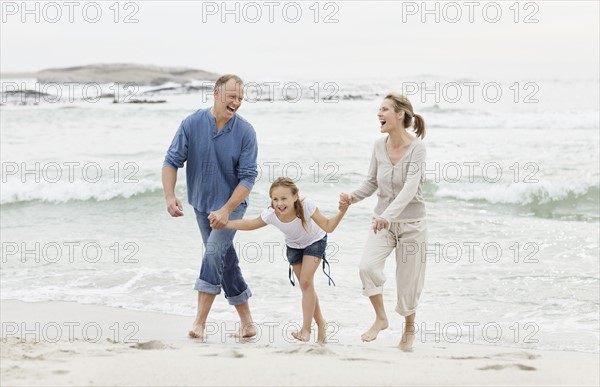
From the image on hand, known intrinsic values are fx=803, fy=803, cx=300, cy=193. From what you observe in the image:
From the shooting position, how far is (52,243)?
403 inches

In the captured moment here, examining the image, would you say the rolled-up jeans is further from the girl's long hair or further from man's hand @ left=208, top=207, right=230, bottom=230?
the girl's long hair

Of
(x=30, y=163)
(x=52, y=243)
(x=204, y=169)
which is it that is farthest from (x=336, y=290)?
(x=30, y=163)

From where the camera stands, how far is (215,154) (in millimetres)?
5586

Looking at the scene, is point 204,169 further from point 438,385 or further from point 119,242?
point 119,242

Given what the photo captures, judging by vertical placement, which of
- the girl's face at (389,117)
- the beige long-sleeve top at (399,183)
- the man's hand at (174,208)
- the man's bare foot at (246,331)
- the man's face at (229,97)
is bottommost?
the man's bare foot at (246,331)

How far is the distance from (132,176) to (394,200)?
1130 centimetres

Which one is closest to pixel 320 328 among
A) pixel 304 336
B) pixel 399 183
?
pixel 304 336

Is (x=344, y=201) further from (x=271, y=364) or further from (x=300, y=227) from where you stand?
(x=271, y=364)

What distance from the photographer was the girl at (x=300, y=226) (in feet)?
17.6

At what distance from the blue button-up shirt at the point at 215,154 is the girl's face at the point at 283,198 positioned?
274mm

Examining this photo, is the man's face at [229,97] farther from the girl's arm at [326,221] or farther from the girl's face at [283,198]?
the girl's arm at [326,221]

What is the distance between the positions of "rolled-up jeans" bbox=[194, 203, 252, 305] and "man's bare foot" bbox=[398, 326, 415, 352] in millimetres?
1232

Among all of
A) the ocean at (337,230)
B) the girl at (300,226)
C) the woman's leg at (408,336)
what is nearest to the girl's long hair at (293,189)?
the girl at (300,226)

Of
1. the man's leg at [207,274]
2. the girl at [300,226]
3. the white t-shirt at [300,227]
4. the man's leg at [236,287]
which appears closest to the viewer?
the girl at [300,226]
